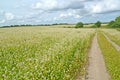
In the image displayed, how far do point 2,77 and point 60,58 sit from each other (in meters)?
6.77

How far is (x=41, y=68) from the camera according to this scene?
40.3ft

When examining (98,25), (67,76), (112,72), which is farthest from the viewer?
(98,25)

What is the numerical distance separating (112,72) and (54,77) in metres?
5.08

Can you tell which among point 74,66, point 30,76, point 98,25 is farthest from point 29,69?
point 98,25

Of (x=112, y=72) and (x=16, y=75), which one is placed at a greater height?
(x=16, y=75)

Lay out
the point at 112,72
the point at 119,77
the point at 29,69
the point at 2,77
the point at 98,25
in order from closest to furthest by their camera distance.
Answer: the point at 2,77, the point at 29,69, the point at 119,77, the point at 112,72, the point at 98,25

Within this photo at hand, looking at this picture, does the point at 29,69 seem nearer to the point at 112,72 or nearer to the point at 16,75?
the point at 16,75

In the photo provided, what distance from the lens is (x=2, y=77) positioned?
33.9ft

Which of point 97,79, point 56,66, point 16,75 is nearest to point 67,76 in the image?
point 56,66

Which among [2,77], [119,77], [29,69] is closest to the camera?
[2,77]

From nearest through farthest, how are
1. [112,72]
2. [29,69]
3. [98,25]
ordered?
[29,69]
[112,72]
[98,25]

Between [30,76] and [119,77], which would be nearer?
[30,76]

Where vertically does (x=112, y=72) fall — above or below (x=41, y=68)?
below

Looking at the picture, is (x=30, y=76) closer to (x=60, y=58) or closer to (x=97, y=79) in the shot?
(x=97, y=79)
